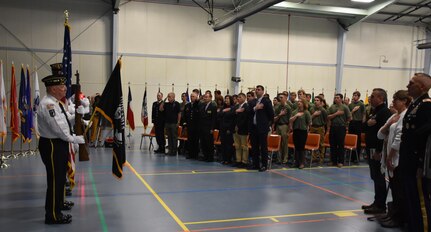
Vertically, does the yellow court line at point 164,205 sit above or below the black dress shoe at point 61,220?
below

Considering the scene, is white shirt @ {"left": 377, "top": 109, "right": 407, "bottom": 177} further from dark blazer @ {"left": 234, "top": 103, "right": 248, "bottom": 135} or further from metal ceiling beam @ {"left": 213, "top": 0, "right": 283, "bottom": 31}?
metal ceiling beam @ {"left": 213, "top": 0, "right": 283, "bottom": 31}

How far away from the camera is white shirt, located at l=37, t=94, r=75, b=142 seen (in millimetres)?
4086

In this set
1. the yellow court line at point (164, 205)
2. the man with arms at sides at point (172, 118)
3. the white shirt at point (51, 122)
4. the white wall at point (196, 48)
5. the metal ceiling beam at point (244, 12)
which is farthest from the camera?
the white wall at point (196, 48)

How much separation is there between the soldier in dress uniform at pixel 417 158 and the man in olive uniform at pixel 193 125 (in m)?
5.99

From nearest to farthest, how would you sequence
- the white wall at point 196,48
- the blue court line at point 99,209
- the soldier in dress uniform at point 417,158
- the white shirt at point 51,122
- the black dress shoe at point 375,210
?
1. the soldier in dress uniform at point 417,158
2. the white shirt at point 51,122
3. the blue court line at point 99,209
4. the black dress shoe at point 375,210
5. the white wall at point 196,48

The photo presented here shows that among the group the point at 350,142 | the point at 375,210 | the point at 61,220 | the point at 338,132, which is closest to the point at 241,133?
the point at 338,132

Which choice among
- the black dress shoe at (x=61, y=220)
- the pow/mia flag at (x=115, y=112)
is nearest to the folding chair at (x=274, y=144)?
the pow/mia flag at (x=115, y=112)

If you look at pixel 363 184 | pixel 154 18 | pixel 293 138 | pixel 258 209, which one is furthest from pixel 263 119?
pixel 154 18

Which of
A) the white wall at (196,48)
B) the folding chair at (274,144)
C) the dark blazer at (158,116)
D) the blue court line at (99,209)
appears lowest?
the blue court line at (99,209)

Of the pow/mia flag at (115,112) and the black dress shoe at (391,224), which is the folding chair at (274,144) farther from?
the pow/mia flag at (115,112)

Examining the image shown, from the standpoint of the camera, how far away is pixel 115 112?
15.9 feet

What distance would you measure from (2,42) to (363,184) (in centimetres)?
1309

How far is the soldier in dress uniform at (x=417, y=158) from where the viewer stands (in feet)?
11.1

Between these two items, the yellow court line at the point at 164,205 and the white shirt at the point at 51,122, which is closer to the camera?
the white shirt at the point at 51,122
